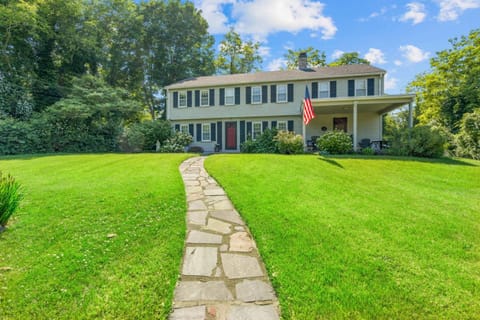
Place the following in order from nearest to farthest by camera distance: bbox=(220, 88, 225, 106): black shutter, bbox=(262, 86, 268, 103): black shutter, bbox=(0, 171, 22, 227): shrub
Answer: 1. bbox=(0, 171, 22, 227): shrub
2. bbox=(262, 86, 268, 103): black shutter
3. bbox=(220, 88, 225, 106): black shutter

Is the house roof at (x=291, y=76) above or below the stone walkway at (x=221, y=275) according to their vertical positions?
above

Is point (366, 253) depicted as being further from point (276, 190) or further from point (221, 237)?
point (276, 190)

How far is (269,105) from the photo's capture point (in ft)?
53.3

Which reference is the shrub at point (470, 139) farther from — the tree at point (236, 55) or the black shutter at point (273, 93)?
the tree at point (236, 55)

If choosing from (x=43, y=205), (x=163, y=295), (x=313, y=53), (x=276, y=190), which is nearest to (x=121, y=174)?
(x=43, y=205)

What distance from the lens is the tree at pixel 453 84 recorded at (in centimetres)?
1795

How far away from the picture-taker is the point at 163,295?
2156 mm

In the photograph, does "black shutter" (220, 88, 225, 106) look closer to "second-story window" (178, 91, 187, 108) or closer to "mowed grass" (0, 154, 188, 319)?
"second-story window" (178, 91, 187, 108)

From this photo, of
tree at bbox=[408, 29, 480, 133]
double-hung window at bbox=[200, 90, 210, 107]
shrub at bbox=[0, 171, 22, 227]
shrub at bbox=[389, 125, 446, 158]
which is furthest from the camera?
tree at bbox=[408, 29, 480, 133]

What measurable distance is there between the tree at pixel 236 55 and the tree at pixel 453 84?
17.8 meters

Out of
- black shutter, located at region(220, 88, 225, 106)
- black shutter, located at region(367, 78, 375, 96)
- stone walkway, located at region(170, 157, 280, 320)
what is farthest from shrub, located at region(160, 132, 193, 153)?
black shutter, located at region(367, 78, 375, 96)

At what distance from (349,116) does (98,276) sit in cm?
1650

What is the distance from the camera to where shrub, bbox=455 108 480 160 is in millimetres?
11164

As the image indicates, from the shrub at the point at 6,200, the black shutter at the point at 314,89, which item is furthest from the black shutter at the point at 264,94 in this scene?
the shrub at the point at 6,200
